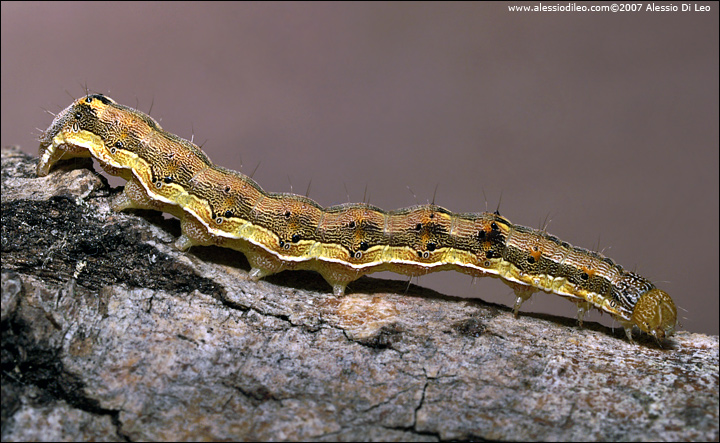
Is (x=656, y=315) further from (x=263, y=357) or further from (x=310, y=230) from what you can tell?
(x=263, y=357)

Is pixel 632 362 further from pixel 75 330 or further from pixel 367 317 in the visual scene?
pixel 75 330

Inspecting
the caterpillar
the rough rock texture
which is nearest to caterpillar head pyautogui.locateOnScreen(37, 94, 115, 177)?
the caterpillar

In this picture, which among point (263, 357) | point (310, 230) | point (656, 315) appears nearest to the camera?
point (263, 357)

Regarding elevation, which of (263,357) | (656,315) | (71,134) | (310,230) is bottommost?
(263,357)

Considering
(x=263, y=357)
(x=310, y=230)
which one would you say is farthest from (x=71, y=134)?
(x=263, y=357)

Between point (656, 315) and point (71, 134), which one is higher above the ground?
point (71, 134)

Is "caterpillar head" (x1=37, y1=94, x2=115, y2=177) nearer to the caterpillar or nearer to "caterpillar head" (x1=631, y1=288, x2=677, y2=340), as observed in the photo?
the caterpillar

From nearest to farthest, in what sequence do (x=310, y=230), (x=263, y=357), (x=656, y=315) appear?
1. (x=263, y=357)
2. (x=656, y=315)
3. (x=310, y=230)
